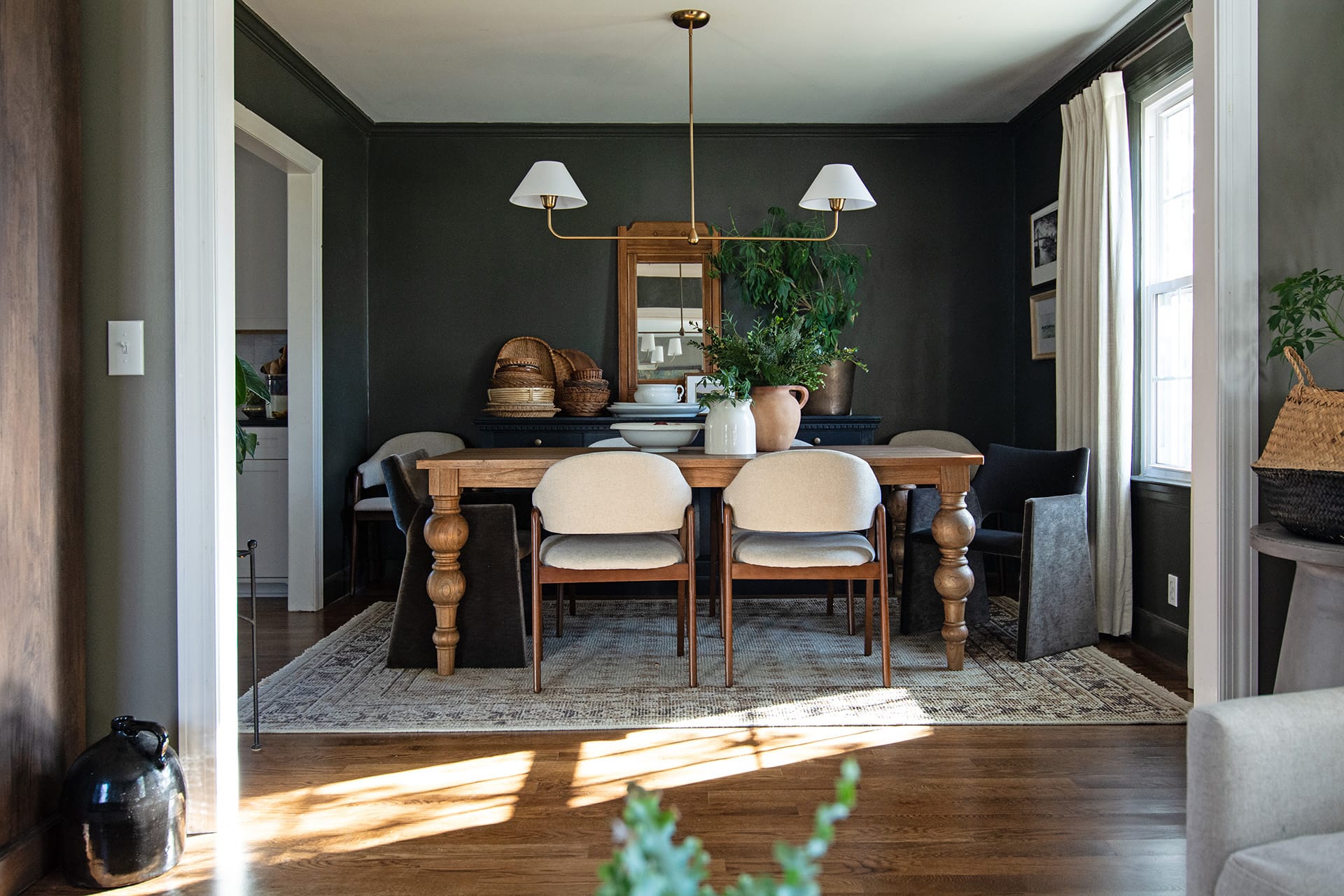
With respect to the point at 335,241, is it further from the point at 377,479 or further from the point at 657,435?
the point at 657,435

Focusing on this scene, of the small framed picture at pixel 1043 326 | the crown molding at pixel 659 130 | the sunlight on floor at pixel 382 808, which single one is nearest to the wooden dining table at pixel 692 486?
the sunlight on floor at pixel 382 808

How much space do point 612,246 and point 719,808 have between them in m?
3.88

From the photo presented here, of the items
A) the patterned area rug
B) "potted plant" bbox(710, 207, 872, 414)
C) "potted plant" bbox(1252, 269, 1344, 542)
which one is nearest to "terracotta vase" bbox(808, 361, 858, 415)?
"potted plant" bbox(710, 207, 872, 414)

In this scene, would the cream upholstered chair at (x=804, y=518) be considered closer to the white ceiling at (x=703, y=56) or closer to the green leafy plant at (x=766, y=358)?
the green leafy plant at (x=766, y=358)

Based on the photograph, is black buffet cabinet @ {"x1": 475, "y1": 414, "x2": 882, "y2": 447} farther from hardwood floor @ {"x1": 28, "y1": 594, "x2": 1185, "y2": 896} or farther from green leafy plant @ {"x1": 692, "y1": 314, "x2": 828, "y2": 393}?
hardwood floor @ {"x1": 28, "y1": 594, "x2": 1185, "y2": 896}

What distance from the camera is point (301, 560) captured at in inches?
187

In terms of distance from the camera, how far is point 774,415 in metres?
3.80

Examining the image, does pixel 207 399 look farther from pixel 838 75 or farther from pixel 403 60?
pixel 838 75

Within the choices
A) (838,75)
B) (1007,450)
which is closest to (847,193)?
(838,75)

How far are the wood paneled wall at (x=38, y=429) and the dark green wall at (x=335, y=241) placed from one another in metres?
2.24

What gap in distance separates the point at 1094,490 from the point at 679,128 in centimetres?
301

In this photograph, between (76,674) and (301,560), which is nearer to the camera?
(76,674)

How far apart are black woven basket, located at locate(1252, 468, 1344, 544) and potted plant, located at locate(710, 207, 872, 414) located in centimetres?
345

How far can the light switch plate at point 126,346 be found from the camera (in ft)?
6.97
